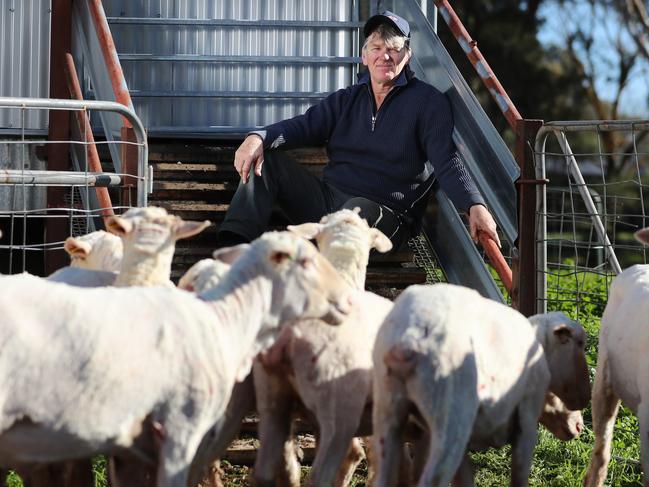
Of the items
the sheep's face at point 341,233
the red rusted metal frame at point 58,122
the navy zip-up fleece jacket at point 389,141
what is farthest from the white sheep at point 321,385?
the red rusted metal frame at point 58,122

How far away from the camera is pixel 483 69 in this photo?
8.38 metres

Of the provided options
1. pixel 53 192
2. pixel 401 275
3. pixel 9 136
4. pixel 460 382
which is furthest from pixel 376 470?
pixel 9 136

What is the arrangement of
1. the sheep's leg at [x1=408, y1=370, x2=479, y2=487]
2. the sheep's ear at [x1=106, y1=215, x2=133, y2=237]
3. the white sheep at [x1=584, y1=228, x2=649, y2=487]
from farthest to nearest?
the white sheep at [x1=584, y1=228, x2=649, y2=487], the sheep's ear at [x1=106, y1=215, x2=133, y2=237], the sheep's leg at [x1=408, y1=370, x2=479, y2=487]

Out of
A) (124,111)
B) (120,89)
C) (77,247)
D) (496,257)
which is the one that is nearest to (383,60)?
(496,257)

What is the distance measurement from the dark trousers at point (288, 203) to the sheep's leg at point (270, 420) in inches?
79.6

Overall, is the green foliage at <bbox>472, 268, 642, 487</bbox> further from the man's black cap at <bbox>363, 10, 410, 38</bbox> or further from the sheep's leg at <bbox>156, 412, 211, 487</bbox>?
the sheep's leg at <bbox>156, 412, 211, 487</bbox>

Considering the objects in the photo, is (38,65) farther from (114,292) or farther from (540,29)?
(540,29)

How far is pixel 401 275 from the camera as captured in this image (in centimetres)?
787

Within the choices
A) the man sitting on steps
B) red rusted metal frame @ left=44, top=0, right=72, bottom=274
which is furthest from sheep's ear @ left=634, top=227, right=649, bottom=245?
red rusted metal frame @ left=44, top=0, right=72, bottom=274

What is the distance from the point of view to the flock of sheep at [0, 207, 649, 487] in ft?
14.9

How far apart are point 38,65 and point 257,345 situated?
5371mm

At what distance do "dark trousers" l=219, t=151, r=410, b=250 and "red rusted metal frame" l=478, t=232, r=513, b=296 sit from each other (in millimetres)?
693

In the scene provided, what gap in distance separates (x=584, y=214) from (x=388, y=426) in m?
2.53

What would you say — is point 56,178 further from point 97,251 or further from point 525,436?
point 525,436
